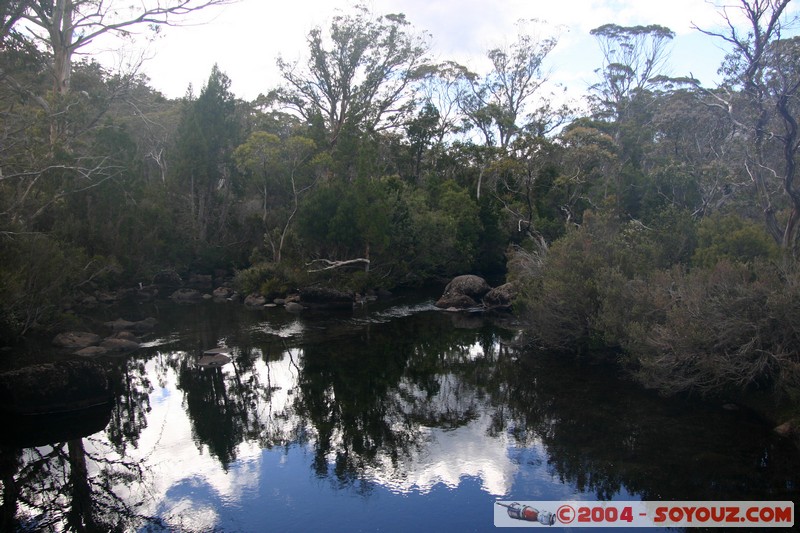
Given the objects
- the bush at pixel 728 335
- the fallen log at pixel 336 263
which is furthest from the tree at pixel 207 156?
the bush at pixel 728 335

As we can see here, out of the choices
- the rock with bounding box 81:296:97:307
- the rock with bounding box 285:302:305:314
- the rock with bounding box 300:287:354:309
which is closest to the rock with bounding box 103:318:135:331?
the rock with bounding box 81:296:97:307

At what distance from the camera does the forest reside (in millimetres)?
13906

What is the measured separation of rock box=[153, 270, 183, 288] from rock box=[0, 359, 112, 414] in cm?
2112

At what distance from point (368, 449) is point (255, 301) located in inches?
713

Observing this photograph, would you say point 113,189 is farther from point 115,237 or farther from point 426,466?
point 426,466

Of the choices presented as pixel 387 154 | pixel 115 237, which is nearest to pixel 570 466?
pixel 115 237

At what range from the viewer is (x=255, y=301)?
2773cm

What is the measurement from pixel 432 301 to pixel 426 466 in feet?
63.7

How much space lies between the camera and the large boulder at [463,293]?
89.2ft

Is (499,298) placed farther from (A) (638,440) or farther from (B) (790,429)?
(B) (790,429)

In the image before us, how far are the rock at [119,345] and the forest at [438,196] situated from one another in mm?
1605

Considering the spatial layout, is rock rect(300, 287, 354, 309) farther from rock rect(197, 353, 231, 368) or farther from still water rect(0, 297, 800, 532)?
rock rect(197, 353, 231, 368)

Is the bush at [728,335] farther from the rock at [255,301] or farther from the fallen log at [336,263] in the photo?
the rock at [255,301]

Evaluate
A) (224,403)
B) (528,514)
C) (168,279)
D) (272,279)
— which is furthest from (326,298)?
(528,514)
